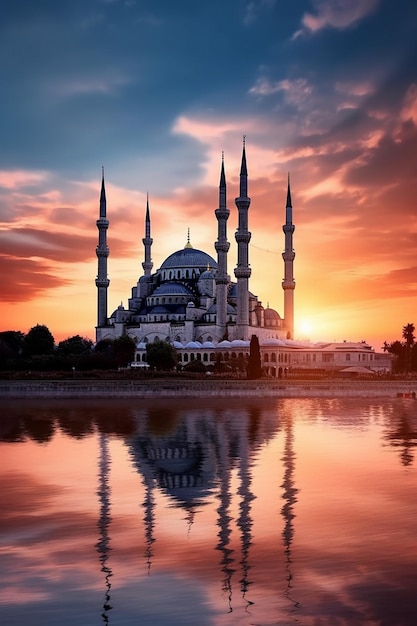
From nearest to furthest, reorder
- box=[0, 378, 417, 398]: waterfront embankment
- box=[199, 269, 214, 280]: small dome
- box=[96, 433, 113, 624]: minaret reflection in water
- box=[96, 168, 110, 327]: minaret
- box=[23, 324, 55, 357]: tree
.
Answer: box=[96, 433, 113, 624]: minaret reflection in water
box=[0, 378, 417, 398]: waterfront embankment
box=[23, 324, 55, 357]: tree
box=[96, 168, 110, 327]: minaret
box=[199, 269, 214, 280]: small dome

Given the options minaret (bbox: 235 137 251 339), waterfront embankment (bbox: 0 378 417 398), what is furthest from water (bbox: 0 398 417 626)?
minaret (bbox: 235 137 251 339)

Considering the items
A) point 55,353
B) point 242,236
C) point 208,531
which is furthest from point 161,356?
point 208,531

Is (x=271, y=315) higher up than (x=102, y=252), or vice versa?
(x=102, y=252)

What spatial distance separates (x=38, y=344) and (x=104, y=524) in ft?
220

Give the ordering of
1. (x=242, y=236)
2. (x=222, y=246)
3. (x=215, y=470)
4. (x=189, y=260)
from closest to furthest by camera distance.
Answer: (x=215, y=470) → (x=242, y=236) → (x=222, y=246) → (x=189, y=260)

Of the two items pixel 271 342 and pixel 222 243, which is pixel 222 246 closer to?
pixel 222 243

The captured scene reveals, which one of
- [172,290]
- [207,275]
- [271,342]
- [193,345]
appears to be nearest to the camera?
[271,342]

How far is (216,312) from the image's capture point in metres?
89.4

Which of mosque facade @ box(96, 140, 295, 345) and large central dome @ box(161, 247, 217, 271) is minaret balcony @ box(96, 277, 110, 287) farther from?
large central dome @ box(161, 247, 217, 271)

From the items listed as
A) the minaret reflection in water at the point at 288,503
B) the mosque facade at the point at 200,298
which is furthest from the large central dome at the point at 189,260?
the minaret reflection in water at the point at 288,503

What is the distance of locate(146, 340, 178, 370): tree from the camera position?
233 ft

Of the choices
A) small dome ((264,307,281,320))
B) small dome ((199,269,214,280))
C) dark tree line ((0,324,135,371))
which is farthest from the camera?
small dome ((199,269,214,280))

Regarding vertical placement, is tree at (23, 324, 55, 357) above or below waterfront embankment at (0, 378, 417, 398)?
above

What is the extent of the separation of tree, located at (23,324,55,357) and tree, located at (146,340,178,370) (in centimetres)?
1238
